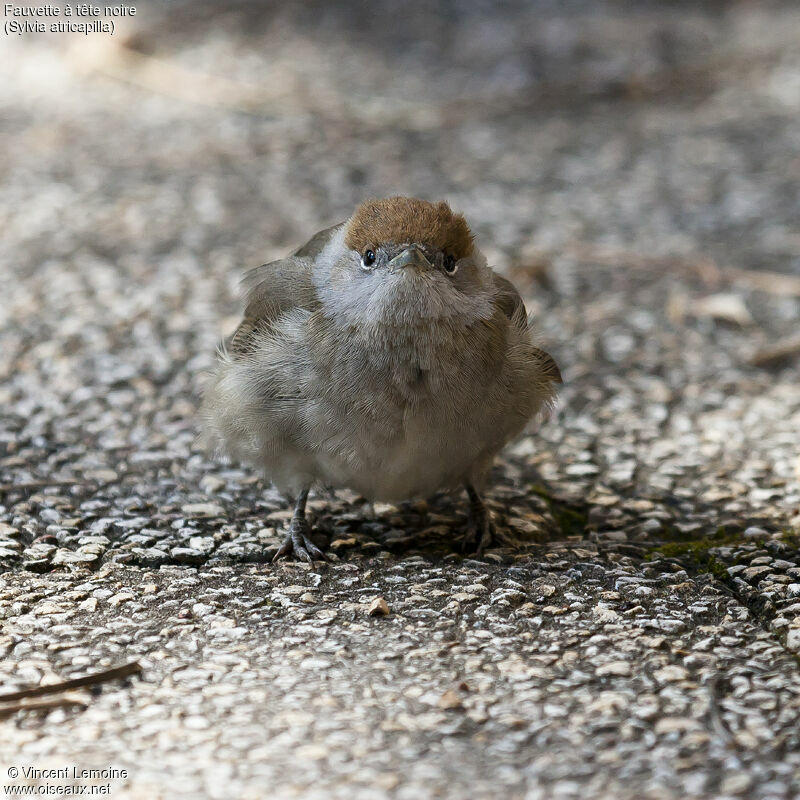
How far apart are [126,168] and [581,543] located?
4212mm

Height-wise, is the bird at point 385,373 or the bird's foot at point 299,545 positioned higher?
the bird at point 385,373

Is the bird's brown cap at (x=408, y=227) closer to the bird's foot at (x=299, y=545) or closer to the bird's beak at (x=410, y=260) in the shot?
the bird's beak at (x=410, y=260)

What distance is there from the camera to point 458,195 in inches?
244

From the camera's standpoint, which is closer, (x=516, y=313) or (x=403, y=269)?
(x=403, y=269)

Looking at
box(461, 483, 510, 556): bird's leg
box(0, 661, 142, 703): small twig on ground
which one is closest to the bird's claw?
box(461, 483, 510, 556): bird's leg

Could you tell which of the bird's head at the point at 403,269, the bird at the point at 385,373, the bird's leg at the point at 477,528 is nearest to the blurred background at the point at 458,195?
the bird's leg at the point at 477,528

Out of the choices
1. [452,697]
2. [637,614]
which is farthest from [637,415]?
[452,697]

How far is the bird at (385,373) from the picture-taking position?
3.12 m

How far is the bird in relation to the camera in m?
3.12

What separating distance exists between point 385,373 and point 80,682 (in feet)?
3.93

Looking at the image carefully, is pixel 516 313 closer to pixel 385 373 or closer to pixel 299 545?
pixel 385 373

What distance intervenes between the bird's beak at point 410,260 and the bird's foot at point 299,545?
2.90ft

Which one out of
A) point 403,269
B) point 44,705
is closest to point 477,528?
point 403,269

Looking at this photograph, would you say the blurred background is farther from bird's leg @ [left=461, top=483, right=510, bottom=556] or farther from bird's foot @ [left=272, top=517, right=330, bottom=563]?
bird's foot @ [left=272, top=517, right=330, bottom=563]
